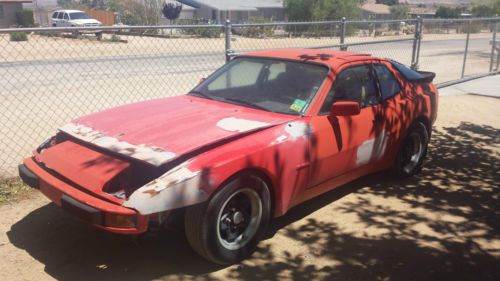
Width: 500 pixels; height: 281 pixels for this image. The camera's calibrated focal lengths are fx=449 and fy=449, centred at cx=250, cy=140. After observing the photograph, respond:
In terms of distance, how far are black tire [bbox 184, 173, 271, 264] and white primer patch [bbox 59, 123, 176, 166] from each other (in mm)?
410

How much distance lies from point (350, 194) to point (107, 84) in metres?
8.76

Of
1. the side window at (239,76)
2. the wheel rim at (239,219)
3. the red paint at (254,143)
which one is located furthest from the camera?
the side window at (239,76)

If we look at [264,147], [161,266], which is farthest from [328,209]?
[161,266]

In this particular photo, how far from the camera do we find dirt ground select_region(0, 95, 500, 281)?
11.1ft

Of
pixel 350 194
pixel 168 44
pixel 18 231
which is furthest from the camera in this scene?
pixel 168 44

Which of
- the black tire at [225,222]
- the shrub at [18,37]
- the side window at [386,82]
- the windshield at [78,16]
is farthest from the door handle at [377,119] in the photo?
the windshield at [78,16]

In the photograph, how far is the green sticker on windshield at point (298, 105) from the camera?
3910 mm

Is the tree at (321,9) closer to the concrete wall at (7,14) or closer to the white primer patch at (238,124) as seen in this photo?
the concrete wall at (7,14)

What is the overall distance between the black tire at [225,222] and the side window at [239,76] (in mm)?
1429

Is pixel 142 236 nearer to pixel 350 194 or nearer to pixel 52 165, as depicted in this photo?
pixel 52 165

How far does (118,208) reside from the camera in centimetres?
287

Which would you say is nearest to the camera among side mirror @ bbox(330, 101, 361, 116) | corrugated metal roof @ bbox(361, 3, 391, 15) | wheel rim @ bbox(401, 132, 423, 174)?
side mirror @ bbox(330, 101, 361, 116)

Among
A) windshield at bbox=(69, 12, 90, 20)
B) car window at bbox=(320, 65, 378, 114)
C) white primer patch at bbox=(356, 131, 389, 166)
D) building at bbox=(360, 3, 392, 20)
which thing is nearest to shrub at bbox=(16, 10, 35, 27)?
windshield at bbox=(69, 12, 90, 20)

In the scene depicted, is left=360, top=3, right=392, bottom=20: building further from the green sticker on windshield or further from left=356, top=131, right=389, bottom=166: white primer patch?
the green sticker on windshield
